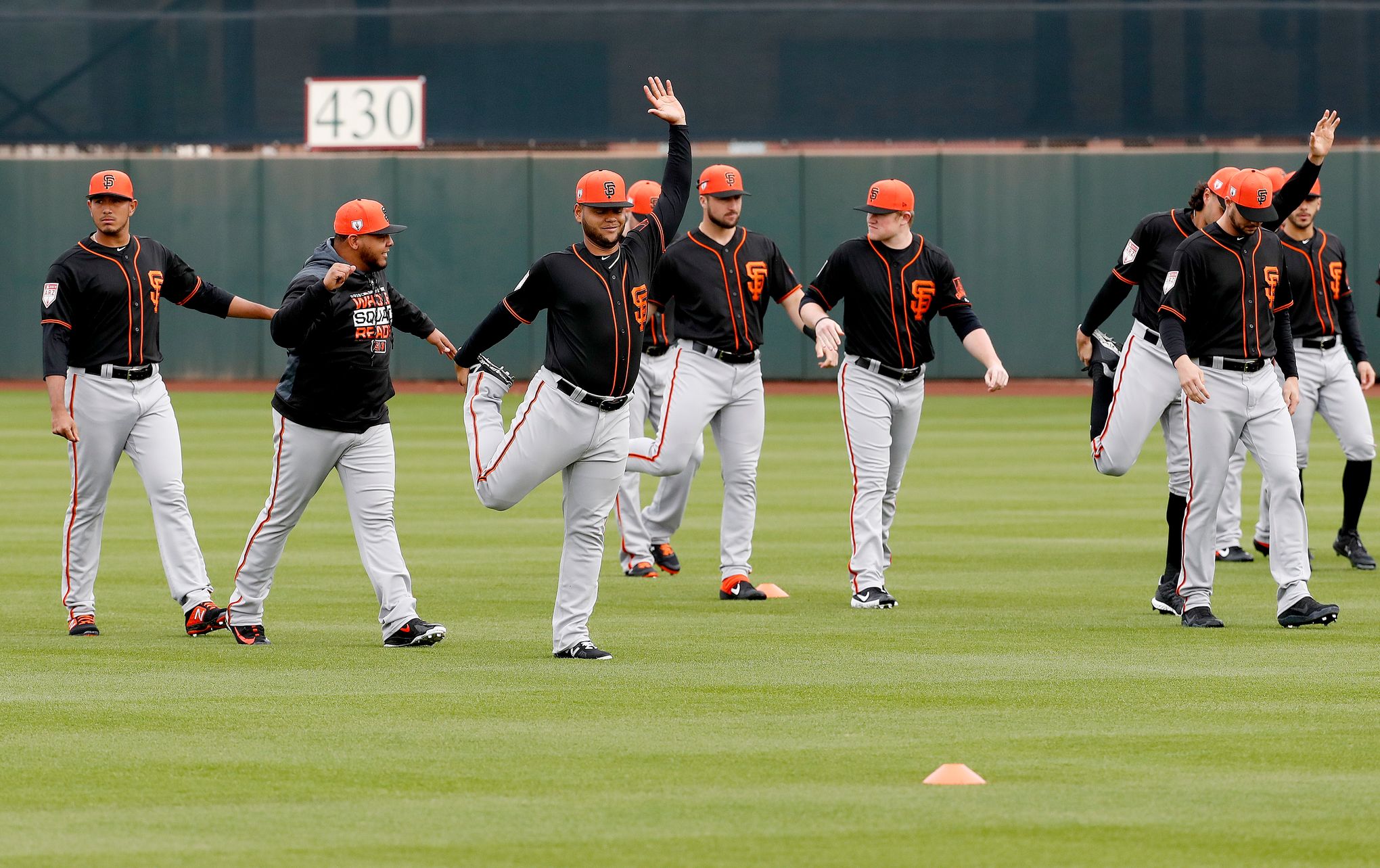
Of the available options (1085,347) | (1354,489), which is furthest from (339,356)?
(1354,489)

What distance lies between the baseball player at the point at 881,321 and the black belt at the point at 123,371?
359 cm

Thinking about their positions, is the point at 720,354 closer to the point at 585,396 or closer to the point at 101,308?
the point at 585,396

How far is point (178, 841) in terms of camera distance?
5.80 m

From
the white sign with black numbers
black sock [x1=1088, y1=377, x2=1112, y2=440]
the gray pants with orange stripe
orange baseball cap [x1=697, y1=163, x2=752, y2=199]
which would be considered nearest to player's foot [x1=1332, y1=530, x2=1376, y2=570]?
black sock [x1=1088, y1=377, x2=1112, y2=440]

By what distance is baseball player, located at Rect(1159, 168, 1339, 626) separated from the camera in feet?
33.2

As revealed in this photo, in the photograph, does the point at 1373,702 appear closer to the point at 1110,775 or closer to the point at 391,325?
the point at 1110,775

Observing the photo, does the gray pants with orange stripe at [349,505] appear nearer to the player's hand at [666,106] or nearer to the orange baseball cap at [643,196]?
the player's hand at [666,106]

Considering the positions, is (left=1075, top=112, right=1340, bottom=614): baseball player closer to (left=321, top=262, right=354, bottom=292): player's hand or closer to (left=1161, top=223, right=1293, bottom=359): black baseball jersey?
(left=1161, top=223, right=1293, bottom=359): black baseball jersey

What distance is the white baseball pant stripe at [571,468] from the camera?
359 inches

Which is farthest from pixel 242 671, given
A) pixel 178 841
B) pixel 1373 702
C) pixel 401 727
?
pixel 1373 702

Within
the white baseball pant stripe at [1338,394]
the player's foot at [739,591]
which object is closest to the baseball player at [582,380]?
the player's foot at [739,591]

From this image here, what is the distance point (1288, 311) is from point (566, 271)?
391 cm

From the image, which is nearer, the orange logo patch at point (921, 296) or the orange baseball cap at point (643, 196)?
the orange logo patch at point (921, 296)

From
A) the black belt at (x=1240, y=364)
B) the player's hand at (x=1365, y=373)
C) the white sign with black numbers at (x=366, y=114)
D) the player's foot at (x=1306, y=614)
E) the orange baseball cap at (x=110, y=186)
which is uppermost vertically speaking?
the white sign with black numbers at (x=366, y=114)
